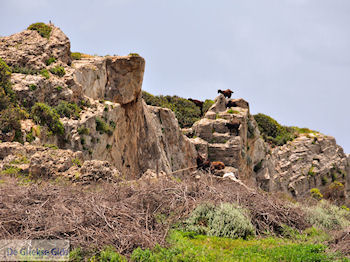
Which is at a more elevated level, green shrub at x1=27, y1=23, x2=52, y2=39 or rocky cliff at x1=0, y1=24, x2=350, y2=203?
green shrub at x1=27, y1=23, x2=52, y2=39

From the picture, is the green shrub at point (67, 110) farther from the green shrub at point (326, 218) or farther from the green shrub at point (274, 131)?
the green shrub at point (274, 131)

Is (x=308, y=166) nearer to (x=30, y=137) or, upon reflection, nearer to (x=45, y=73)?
(x=45, y=73)

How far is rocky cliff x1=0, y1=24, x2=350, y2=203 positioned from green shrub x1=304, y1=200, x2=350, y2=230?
5091 mm

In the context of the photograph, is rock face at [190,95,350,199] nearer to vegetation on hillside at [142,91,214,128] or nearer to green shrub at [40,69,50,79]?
vegetation on hillside at [142,91,214,128]

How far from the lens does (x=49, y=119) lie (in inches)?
704

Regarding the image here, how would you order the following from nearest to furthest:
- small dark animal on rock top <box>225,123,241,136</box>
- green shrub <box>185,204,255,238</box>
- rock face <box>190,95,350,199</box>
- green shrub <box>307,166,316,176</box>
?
green shrub <box>185,204,255,238</box> → rock face <box>190,95,350,199</box> → small dark animal on rock top <box>225,123,241,136</box> → green shrub <box>307,166,316,176</box>

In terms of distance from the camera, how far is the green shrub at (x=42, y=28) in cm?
2339

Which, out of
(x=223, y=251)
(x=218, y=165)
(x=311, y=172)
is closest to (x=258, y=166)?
(x=311, y=172)

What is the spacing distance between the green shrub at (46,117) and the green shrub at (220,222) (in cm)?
992

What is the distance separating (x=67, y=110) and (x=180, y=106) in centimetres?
3482

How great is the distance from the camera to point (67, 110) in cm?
1938

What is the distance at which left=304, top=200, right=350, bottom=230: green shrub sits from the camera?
13.5 metres

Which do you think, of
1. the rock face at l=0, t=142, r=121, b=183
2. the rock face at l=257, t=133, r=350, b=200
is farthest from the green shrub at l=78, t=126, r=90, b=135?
the rock face at l=257, t=133, r=350, b=200

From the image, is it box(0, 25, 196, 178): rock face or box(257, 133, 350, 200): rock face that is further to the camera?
box(257, 133, 350, 200): rock face
